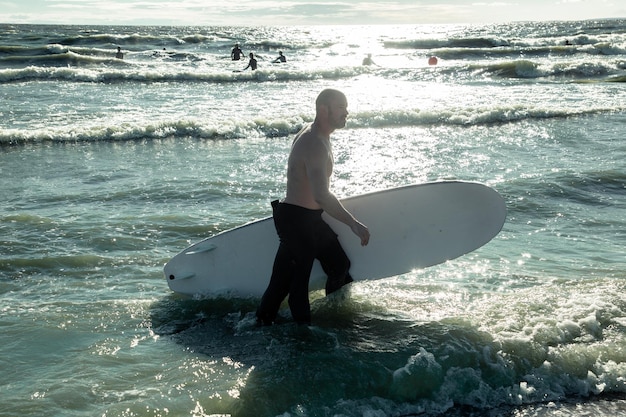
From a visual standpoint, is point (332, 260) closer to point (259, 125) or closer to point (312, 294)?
point (312, 294)

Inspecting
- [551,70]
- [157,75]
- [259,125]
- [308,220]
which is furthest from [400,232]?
Answer: [551,70]

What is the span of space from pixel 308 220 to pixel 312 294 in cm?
122

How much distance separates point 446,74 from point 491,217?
26.5 meters

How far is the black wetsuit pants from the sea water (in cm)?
22

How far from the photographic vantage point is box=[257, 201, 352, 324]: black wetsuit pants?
4.64m

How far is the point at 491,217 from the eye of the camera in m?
5.53

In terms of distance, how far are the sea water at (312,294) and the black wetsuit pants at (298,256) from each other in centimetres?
22

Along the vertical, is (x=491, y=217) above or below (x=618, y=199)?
above

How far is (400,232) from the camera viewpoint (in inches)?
216

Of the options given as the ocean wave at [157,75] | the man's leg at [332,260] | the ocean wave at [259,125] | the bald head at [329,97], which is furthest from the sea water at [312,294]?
the ocean wave at [157,75]

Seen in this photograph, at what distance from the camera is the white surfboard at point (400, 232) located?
5.42 metres

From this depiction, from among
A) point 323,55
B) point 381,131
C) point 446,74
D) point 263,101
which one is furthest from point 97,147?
point 323,55

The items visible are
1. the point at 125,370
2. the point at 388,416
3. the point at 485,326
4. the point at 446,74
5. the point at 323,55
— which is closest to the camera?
the point at 388,416

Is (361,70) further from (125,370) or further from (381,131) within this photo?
(125,370)
